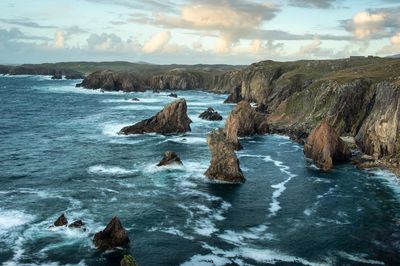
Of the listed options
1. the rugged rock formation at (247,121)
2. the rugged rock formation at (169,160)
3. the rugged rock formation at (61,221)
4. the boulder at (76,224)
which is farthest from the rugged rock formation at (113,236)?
the rugged rock formation at (247,121)

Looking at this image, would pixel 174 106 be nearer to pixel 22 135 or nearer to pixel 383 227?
pixel 22 135

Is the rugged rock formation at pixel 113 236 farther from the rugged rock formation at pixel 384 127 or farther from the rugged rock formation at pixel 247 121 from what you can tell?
the rugged rock formation at pixel 247 121

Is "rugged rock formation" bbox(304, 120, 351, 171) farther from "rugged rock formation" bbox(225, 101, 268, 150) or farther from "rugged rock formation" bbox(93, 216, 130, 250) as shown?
"rugged rock formation" bbox(93, 216, 130, 250)

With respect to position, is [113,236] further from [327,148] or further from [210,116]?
[210,116]

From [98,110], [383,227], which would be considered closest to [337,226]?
[383,227]

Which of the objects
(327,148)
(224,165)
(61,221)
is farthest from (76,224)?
(327,148)
